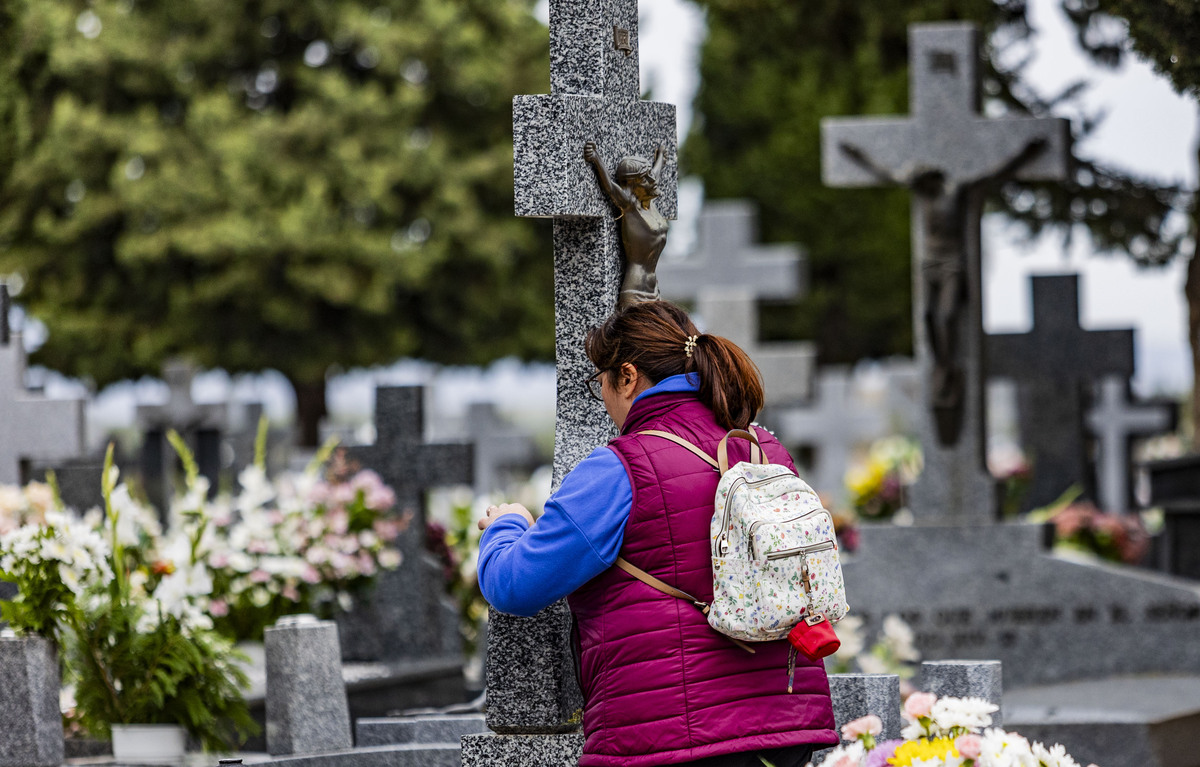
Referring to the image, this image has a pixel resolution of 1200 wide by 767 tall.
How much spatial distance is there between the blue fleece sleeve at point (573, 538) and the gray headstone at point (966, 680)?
54.5 inches

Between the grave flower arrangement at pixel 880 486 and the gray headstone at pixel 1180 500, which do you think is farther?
the grave flower arrangement at pixel 880 486

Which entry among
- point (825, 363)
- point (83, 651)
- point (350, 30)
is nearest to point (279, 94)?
point (350, 30)

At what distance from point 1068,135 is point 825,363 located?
1800 cm

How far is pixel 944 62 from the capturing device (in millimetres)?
9164

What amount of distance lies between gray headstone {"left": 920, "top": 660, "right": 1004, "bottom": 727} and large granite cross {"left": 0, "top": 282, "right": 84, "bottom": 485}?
538 cm

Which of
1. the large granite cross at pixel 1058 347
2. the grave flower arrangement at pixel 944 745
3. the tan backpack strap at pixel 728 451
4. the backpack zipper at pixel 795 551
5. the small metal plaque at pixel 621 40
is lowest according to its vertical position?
the grave flower arrangement at pixel 944 745

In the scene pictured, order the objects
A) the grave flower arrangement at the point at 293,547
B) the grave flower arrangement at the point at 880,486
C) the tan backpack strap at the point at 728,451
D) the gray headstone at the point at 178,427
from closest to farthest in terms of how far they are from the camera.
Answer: the tan backpack strap at the point at 728,451 < the grave flower arrangement at the point at 293,547 < the grave flower arrangement at the point at 880,486 < the gray headstone at the point at 178,427

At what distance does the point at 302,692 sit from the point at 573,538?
213cm

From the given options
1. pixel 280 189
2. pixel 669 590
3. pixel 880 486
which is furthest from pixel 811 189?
pixel 669 590

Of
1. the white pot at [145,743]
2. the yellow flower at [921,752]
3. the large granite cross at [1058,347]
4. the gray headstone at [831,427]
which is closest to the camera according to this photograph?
the yellow flower at [921,752]

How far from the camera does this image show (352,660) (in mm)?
8398

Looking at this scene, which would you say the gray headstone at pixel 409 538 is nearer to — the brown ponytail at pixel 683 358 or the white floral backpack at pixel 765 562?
the brown ponytail at pixel 683 358

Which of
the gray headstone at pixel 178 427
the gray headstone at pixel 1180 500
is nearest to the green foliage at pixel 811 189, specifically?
the gray headstone at pixel 178 427

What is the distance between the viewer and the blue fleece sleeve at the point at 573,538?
10.7 ft
